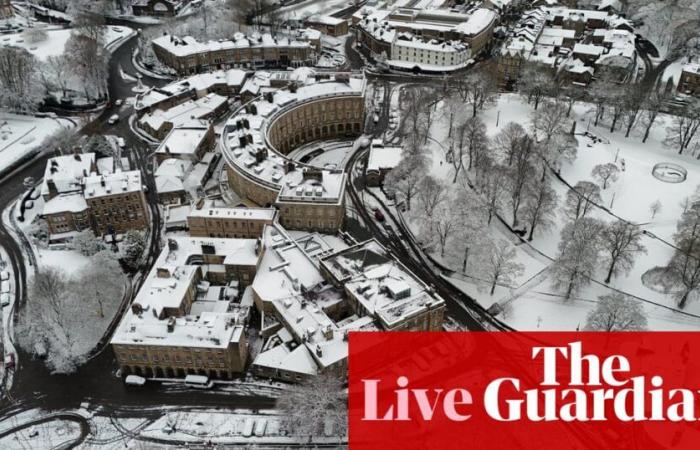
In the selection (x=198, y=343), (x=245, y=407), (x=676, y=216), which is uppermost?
(x=676, y=216)

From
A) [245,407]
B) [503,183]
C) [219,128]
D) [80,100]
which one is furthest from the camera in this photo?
[80,100]

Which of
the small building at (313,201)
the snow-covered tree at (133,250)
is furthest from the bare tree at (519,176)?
the snow-covered tree at (133,250)

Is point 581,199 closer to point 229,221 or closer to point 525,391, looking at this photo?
point 525,391

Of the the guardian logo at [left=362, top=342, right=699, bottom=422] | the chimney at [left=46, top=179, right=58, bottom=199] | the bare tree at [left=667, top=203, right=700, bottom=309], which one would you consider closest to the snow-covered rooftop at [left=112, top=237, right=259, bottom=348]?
the the guardian logo at [left=362, top=342, right=699, bottom=422]

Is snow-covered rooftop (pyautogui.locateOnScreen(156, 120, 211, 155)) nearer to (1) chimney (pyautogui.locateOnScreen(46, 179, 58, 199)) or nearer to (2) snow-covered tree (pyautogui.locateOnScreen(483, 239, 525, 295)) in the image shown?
(1) chimney (pyautogui.locateOnScreen(46, 179, 58, 199))

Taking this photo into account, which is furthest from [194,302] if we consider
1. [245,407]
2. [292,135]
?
[292,135]

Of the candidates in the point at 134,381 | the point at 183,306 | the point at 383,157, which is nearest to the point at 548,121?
the point at 383,157

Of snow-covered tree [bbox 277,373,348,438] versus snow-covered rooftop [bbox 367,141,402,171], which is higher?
snow-covered rooftop [bbox 367,141,402,171]

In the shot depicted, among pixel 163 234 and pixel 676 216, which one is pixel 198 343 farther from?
pixel 676 216
